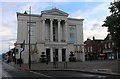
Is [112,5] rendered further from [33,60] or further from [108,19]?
[33,60]

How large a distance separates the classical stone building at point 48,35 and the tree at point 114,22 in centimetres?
6662

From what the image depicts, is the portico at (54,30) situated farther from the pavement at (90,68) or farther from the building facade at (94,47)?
the pavement at (90,68)

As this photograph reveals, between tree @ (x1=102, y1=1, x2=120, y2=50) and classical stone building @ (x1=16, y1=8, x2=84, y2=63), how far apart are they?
2623 inches

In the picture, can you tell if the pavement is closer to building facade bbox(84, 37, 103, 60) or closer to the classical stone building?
the classical stone building

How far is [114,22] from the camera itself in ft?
84.9

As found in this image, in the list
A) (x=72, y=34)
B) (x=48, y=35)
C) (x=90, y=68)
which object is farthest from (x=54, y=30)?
(x=90, y=68)

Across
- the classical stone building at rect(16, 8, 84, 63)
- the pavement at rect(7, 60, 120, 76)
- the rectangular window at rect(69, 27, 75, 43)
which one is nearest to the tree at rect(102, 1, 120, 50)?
the pavement at rect(7, 60, 120, 76)

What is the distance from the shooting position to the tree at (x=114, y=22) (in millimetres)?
25953

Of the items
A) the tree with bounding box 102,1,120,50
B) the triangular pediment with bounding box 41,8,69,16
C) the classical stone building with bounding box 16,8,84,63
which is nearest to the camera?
the tree with bounding box 102,1,120,50

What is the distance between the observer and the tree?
26.0m

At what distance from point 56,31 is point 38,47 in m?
10.5

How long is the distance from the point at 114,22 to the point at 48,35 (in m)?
77.0

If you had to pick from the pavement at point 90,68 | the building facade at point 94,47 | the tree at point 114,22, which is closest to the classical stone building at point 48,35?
the building facade at point 94,47

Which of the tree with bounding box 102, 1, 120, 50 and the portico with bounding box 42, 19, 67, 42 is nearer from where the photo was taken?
the tree with bounding box 102, 1, 120, 50
